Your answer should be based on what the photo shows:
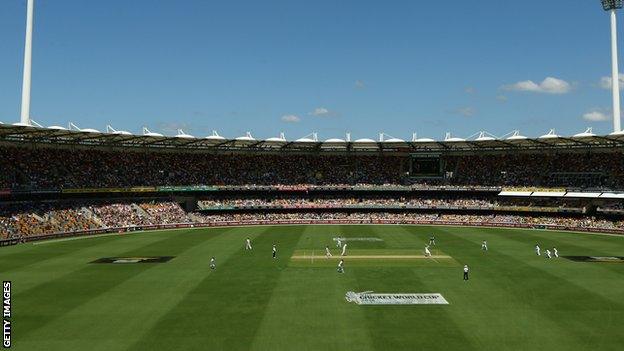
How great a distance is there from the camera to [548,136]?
5794cm

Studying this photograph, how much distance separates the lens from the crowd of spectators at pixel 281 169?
59125 millimetres

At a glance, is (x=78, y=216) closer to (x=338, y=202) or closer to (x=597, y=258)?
(x=338, y=202)

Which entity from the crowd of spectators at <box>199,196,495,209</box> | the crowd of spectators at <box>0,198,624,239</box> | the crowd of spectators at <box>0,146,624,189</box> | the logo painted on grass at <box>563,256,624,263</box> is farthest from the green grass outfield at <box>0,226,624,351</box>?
the crowd of spectators at <box>199,196,495,209</box>

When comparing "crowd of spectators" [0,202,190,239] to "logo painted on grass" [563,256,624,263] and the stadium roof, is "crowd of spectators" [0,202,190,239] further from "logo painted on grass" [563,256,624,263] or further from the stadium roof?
"logo painted on grass" [563,256,624,263]

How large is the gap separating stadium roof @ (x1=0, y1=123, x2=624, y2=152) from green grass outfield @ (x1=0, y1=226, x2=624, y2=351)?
1772cm

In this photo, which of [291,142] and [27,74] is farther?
[291,142]

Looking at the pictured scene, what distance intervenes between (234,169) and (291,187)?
32.1ft

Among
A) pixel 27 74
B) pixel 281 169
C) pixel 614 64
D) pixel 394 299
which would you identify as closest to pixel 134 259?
pixel 394 299

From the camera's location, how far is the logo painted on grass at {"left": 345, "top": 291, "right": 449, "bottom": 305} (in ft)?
75.9

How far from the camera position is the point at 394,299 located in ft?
77.9

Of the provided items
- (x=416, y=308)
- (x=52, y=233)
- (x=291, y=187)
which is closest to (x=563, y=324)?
(x=416, y=308)

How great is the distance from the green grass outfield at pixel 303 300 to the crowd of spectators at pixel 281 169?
20.6 m

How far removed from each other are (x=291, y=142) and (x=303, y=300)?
148ft

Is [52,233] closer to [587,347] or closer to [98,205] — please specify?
[98,205]
